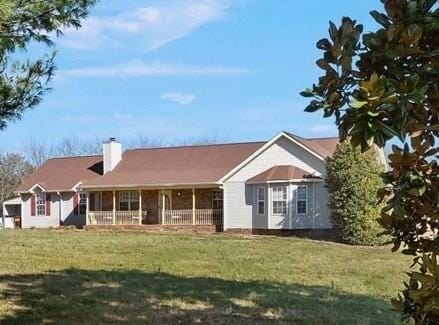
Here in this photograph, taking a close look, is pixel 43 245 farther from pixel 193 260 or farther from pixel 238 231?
pixel 238 231

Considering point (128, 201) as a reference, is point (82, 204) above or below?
below

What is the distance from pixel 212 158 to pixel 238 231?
5426 mm

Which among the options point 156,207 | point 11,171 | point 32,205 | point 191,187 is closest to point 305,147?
point 191,187

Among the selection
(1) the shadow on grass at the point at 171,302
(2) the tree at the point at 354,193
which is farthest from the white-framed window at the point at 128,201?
(1) the shadow on grass at the point at 171,302

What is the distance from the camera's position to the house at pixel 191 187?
88.8 feet

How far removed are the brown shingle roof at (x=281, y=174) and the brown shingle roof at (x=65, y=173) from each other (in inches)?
468

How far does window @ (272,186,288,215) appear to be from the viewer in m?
27.1

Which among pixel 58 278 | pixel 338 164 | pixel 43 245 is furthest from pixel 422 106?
pixel 338 164

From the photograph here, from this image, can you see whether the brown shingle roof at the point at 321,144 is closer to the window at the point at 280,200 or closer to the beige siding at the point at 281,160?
the beige siding at the point at 281,160

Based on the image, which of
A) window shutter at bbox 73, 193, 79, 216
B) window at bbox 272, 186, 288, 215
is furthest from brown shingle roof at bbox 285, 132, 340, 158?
window shutter at bbox 73, 193, 79, 216

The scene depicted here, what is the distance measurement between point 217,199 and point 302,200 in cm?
520

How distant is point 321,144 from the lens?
99.5 feet

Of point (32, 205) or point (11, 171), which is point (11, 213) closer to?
point (32, 205)

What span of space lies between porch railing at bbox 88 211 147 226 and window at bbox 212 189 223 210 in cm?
418
